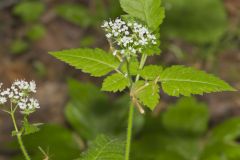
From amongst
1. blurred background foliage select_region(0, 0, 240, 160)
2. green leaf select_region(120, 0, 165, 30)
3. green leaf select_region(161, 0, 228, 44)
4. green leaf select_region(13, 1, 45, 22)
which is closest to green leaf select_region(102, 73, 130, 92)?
green leaf select_region(120, 0, 165, 30)

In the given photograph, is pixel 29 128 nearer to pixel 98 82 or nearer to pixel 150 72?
pixel 150 72

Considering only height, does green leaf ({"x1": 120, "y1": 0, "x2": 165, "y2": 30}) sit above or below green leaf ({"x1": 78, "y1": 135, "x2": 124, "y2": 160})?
above

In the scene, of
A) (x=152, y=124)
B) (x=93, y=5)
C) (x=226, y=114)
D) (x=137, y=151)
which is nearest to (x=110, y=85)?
(x=137, y=151)

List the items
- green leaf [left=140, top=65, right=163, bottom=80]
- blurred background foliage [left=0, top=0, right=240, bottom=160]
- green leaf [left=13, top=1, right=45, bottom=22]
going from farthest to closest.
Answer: green leaf [left=13, top=1, right=45, bottom=22] < blurred background foliage [left=0, top=0, right=240, bottom=160] < green leaf [left=140, top=65, right=163, bottom=80]

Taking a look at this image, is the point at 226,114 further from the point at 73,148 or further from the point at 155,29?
the point at 155,29

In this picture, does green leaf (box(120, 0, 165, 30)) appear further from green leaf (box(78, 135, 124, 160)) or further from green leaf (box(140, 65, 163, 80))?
green leaf (box(78, 135, 124, 160))

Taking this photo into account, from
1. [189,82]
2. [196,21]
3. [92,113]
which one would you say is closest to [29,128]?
[189,82]
